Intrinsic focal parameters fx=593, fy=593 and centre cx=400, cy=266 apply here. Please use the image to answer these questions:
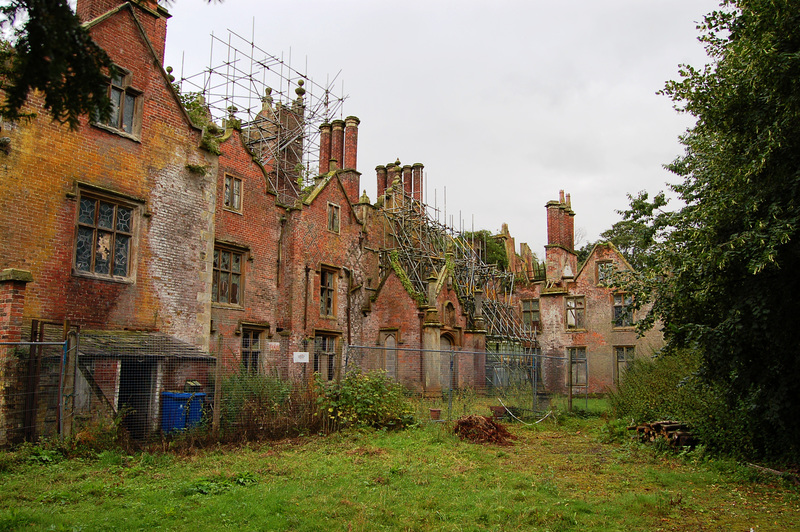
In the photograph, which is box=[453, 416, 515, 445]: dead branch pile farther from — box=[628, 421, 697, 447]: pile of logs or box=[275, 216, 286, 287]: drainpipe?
box=[275, 216, 286, 287]: drainpipe

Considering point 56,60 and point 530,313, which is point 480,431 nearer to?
point 56,60

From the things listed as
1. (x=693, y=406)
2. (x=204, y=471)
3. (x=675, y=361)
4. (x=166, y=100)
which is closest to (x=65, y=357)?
(x=204, y=471)

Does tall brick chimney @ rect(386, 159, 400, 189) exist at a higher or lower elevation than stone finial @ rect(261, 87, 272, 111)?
lower

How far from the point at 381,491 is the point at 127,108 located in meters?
10.9

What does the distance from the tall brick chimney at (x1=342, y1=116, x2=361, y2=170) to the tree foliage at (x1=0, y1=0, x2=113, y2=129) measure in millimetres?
21916

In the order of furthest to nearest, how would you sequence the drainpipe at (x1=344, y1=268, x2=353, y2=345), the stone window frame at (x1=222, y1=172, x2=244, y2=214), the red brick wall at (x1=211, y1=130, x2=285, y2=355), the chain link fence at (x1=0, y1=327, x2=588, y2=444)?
the drainpipe at (x1=344, y1=268, x2=353, y2=345), the stone window frame at (x1=222, y1=172, x2=244, y2=214), the red brick wall at (x1=211, y1=130, x2=285, y2=355), the chain link fence at (x1=0, y1=327, x2=588, y2=444)

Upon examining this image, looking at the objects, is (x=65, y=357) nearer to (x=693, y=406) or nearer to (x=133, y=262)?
(x=133, y=262)

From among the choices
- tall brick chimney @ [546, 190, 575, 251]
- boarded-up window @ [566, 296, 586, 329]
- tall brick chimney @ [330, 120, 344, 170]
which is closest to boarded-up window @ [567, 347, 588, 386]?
boarded-up window @ [566, 296, 586, 329]

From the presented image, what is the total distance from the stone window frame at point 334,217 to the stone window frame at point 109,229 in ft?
34.1

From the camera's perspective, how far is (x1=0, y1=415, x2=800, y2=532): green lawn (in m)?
6.81

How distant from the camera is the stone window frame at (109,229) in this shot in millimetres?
12602

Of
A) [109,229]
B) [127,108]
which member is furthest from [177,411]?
[127,108]

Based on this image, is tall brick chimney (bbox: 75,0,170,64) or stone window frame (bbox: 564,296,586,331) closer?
tall brick chimney (bbox: 75,0,170,64)

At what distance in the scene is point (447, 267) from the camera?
89.8 ft
